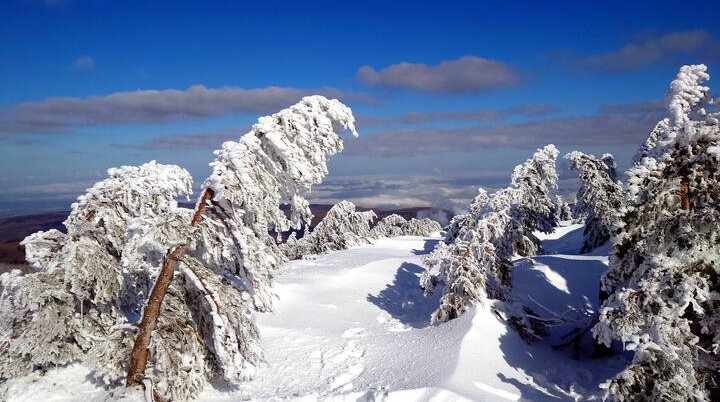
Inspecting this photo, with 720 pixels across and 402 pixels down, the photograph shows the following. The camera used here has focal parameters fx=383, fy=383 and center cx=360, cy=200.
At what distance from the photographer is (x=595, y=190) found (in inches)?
753

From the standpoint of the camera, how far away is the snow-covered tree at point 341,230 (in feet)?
95.1

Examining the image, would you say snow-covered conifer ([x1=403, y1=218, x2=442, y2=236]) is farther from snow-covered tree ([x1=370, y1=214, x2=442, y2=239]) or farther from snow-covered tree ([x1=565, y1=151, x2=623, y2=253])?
snow-covered tree ([x1=565, y1=151, x2=623, y2=253])

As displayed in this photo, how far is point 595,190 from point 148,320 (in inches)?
785

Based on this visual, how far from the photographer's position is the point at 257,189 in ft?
25.0

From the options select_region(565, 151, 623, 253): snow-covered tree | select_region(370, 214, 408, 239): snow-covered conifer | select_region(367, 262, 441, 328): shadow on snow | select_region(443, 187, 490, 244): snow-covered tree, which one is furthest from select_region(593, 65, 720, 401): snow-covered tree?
select_region(370, 214, 408, 239): snow-covered conifer

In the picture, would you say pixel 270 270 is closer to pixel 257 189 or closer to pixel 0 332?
pixel 257 189

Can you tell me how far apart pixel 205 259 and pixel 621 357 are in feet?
35.6

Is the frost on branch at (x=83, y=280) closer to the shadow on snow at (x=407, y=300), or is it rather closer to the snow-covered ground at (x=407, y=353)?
the snow-covered ground at (x=407, y=353)

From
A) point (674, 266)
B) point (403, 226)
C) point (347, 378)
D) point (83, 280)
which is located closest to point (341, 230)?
point (403, 226)

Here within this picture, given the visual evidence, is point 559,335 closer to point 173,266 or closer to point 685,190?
point 685,190

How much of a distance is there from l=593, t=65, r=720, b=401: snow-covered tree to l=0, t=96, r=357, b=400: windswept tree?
630 centimetres

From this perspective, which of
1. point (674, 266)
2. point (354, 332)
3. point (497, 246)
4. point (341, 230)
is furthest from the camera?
point (341, 230)

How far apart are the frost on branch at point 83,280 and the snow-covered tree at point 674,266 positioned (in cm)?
882

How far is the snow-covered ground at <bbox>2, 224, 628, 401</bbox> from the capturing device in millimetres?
7812
